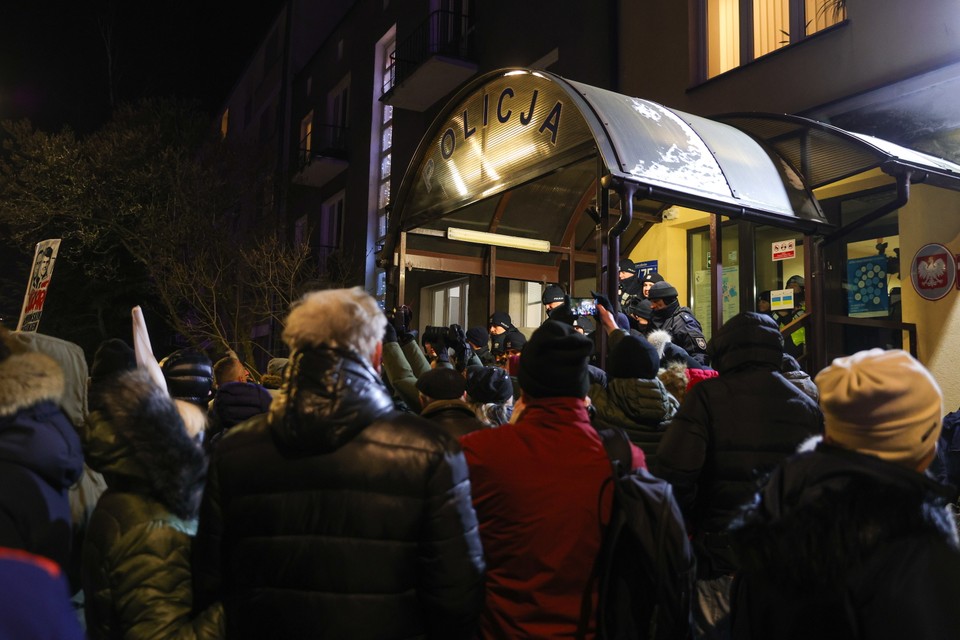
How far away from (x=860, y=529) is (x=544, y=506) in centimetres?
103

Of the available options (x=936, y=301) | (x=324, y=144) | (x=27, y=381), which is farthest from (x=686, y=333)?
(x=324, y=144)

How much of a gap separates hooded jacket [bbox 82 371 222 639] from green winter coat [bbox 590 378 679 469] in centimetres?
211

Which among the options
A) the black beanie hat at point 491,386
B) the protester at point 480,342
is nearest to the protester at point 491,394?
the black beanie hat at point 491,386

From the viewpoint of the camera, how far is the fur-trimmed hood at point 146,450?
217 cm

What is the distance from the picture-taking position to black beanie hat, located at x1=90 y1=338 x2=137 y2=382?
3.65 metres

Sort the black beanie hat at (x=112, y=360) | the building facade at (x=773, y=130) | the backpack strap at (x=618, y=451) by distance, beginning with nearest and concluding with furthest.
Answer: the backpack strap at (x=618, y=451) < the black beanie hat at (x=112, y=360) < the building facade at (x=773, y=130)

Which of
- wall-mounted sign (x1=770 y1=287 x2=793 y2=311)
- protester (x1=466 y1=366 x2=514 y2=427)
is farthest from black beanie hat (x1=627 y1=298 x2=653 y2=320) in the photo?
wall-mounted sign (x1=770 y1=287 x2=793 y2=311)

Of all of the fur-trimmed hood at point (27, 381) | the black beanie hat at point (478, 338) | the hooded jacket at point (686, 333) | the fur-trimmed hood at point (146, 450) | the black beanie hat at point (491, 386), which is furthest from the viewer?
the black beanie hat at point (478, 338)

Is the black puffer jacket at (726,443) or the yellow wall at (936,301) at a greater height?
the yellow wall at (936,301)

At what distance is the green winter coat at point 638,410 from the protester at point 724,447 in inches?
19.0

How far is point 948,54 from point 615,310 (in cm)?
466

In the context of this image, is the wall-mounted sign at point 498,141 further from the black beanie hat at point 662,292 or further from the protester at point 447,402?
the protester at point 447,402

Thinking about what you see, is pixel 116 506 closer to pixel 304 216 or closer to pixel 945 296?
pixel 945 296

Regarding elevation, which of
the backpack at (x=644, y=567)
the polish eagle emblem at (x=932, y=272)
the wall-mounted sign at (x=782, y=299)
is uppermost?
Answer: the polish eagle emblem at (x=932, y=272)
